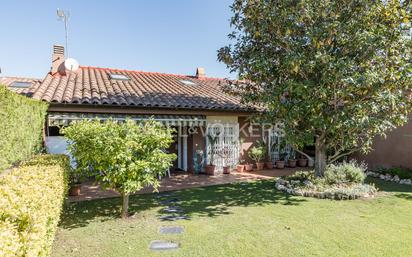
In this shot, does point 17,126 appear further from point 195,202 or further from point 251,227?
point 251,227

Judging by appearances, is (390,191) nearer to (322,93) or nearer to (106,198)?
(322,93)

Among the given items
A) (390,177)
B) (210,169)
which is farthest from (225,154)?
(390,177)

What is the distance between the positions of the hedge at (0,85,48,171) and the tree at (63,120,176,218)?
2.35 metres

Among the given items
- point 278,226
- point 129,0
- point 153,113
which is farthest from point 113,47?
point 278,226

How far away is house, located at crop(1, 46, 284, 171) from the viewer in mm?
20109

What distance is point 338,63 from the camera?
15.2m

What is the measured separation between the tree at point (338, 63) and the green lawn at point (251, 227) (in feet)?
15.1

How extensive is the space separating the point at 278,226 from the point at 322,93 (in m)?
8.20

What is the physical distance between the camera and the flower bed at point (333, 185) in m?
16.6

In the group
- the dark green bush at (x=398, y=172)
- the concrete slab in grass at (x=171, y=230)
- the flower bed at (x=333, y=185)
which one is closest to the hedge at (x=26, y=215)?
the concrete slab in grass at (x=171, y=230)

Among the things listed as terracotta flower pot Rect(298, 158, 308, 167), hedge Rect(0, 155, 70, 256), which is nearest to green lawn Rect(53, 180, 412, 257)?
hedge Rect(0, 155, 70, 256)

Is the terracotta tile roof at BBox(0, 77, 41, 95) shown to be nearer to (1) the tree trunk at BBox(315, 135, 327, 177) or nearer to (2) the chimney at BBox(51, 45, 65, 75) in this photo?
(2) the chimney at BBox(51, 45, 65, 75)

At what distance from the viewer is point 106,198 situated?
666 inches

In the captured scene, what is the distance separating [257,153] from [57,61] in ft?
70.6
